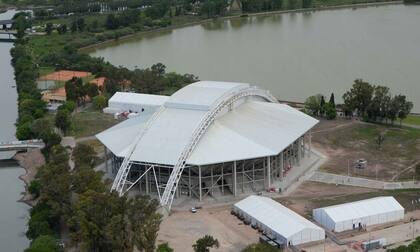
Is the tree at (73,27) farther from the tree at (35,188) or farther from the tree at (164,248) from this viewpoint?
the tree at (164,248)

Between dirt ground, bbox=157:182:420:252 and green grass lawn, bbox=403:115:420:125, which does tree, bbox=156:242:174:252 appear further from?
green grass lawn, bbox=403:115:420:125

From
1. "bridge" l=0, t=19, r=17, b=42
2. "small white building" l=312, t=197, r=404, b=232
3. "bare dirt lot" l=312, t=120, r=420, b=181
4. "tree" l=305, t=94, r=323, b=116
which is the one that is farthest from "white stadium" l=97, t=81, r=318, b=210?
"bridge" l=0, t=19, r=17, b=42

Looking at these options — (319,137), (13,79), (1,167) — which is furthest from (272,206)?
(13,79)

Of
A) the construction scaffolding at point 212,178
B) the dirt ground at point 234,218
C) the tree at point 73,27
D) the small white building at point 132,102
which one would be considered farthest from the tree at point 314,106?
the tree at point 73,27

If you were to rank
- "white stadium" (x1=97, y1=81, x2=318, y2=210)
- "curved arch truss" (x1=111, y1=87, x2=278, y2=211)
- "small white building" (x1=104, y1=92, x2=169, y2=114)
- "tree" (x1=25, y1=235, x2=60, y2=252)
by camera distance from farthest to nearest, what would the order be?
"small white building" (x1=104, y1=92, x2=169, y2=114)
"white stadium" (x1=97, y1=81, x2=318, y2=210)
"curved arch truss" (x1=111, y1=87, x2=278, y2=211)
"tree" (x1=25, y1=235, x2=60, y2=252)

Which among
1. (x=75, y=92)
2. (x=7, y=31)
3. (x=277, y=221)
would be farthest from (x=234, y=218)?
(x=7, y=31)

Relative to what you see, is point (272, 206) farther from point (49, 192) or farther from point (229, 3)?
point (229, 3)
